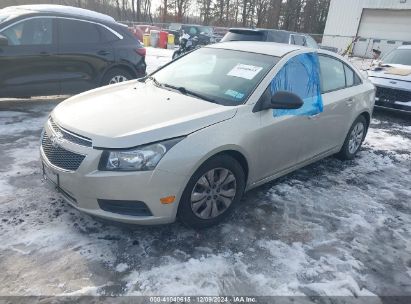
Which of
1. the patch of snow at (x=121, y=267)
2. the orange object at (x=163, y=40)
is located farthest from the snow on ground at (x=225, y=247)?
the orange object at (x=163, y=40)

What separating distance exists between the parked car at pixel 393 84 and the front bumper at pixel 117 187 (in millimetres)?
7134

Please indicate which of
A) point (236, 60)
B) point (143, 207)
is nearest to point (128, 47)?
point (236, 60)

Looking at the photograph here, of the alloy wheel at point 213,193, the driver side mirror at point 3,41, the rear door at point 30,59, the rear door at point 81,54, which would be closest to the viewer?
the alloy wheel at point 213,193

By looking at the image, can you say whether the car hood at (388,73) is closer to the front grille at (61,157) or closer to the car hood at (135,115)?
the car hood at (135,115)

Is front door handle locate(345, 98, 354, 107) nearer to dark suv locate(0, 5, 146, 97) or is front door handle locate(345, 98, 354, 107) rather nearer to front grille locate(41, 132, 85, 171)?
front grille locate(41, 132, 85, 171)

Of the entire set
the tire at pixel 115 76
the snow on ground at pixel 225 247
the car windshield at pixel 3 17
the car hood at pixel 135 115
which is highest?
the car windshield at pixel 3 17

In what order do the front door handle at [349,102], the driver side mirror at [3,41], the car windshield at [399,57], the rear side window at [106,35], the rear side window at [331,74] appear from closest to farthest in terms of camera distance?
the rear side window at [331,74] → the front door handle at [349,102] → the driver side mirror at [3,41] → the rear side window at [106,35] → the car windshield at [399,57]

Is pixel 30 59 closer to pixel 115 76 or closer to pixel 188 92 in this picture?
pixel 115 76

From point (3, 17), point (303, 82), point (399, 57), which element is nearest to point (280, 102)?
point (303, 82)

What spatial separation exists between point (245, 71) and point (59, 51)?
13.7 feet

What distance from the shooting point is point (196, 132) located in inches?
120

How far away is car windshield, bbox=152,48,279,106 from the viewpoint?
3.63 meters

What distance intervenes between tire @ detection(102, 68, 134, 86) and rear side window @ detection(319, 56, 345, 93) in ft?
14.0

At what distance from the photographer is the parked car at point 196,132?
2848mm
